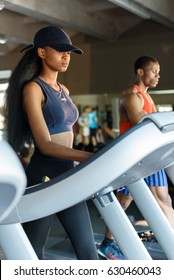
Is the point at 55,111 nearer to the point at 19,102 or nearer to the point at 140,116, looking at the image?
the point at 19,102

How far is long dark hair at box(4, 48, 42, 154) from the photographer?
1718 millimetres

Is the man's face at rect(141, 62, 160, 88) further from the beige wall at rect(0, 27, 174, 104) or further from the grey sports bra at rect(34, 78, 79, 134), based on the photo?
the beige wall at rect(0, 27, 174, 104)

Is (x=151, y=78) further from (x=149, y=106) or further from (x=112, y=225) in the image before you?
(x=112, y=225)

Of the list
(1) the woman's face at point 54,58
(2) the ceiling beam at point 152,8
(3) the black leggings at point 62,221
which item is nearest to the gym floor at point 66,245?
(3) the black leggings at point 62,221

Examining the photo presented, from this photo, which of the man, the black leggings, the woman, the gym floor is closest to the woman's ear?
the woman

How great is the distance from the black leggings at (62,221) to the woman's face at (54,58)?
34 centimetres

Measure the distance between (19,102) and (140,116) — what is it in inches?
51.6

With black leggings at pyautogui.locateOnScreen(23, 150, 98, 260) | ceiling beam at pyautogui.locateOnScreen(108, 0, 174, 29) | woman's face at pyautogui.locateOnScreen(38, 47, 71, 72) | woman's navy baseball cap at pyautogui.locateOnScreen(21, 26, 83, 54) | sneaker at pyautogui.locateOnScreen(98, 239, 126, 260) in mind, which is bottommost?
sneaker at pyautogui.locateOnScreen(98, 239, 126, 260)

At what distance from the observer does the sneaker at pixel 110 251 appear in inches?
113

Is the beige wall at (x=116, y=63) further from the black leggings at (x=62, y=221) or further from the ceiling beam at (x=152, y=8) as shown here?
the black leggings at (x=62, y=221)

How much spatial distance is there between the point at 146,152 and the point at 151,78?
2055 millimetres

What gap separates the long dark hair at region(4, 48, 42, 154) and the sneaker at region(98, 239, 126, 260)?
4.40ft

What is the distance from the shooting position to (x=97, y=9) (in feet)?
24.0
